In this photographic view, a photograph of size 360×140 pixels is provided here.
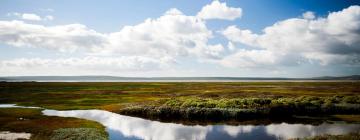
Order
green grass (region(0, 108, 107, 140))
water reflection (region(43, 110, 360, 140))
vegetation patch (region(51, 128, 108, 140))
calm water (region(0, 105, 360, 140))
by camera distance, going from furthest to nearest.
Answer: water reflection (region(43, 110, 360, 140))
calm water (region(0, 105, 360, 140))
green grass (region(0, 108, 107, 140))
vegetation patch (region(51, 128, 108, 140))

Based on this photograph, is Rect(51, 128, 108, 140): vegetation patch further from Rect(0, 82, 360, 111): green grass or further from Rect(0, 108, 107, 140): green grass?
Rect(0, 82, 360, 111): green grass

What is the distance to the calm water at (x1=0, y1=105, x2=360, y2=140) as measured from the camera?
3641 centimetres

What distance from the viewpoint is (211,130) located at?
40.7 m

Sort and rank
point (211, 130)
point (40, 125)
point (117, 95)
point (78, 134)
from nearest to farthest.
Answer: point (78, 134) < point (40, 125) < point (211, 130) < point (117, 95)

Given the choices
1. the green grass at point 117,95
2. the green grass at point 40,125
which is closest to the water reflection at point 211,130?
the green grass at point 40,125

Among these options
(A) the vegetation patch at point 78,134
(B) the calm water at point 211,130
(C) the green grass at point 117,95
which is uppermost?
(C) the green grass at point 117,95

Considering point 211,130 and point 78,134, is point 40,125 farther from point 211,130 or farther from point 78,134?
point 211,130

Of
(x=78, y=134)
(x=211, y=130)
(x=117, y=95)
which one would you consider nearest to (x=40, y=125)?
(x=78, y=134)

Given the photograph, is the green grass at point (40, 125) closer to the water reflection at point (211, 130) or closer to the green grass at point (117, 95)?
the water reflection at point (211, 130)

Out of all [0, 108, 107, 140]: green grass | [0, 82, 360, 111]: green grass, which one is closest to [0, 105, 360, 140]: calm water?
[0, 108, 107, 140]: green grass

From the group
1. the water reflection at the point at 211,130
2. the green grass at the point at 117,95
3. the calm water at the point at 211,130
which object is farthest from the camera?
the green grass at the point at 117,95

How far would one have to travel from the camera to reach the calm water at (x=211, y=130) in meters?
36.4

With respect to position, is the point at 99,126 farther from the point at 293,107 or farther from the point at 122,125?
the point at 293,107

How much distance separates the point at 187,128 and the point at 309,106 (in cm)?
2789
